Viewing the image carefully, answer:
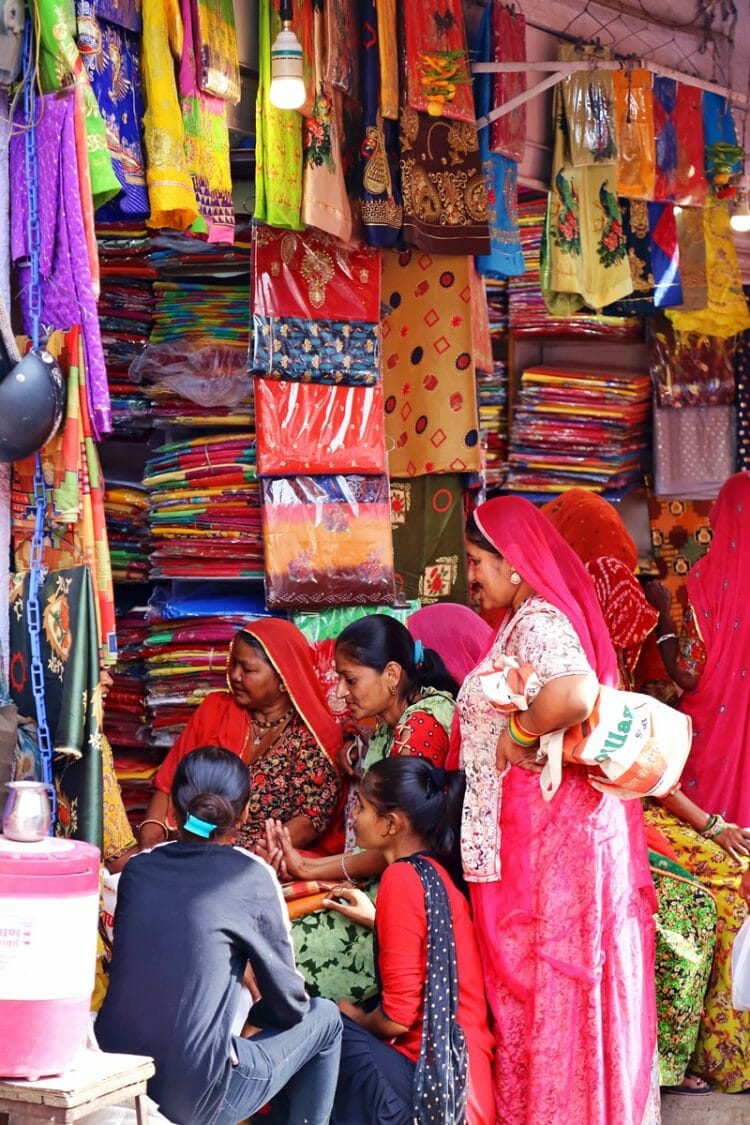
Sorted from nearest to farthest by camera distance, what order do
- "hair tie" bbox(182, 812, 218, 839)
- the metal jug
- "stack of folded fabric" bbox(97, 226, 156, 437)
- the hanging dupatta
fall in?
the metal jug, "hair tie" bbox(182, 812, 218, 839), the hanging dupatta, "stack of folded fabric" bbox(97, 226, 156, 437)

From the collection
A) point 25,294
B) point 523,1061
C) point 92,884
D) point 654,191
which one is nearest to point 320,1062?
point 523,1061

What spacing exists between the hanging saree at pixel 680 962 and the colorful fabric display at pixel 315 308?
2.03 metres

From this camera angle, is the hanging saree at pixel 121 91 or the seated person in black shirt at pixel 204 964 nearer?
the seated person in black shirt at pixel 204 964

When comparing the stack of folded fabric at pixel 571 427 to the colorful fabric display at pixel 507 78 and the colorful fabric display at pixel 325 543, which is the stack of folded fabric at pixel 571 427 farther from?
the colorful fabric display at pixel 325 543

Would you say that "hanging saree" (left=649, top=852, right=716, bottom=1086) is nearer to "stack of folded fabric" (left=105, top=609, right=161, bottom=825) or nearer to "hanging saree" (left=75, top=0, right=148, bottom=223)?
Result: "stack of folded fabric" (left=105, top=609, right=161, bottom=825)

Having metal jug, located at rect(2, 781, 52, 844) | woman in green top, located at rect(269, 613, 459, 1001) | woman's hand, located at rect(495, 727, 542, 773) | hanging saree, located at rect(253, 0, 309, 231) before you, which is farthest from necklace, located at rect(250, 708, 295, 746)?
metal jug, located at rect(2, 781, 52, 844)

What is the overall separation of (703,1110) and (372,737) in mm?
1432

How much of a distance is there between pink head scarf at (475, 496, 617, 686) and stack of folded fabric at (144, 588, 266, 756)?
168 cm

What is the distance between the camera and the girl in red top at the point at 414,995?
341cm

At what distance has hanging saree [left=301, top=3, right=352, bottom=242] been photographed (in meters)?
4.64

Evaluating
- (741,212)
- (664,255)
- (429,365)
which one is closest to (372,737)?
(429,365)

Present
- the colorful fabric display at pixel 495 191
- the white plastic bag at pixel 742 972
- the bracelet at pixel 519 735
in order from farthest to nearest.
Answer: the colorful fabric display at pixel 495 191 < the white plastic bag at pixel 742 972 < the bracelet at pixel 519 735

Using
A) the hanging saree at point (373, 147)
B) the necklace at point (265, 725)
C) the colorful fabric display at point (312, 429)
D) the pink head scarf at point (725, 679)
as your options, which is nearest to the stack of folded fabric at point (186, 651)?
the colorful fabric display at point (312, 429)

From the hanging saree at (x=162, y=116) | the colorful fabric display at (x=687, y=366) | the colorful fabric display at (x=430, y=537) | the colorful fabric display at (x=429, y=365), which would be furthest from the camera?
the colorful fabric display at (x=687, y=366)
